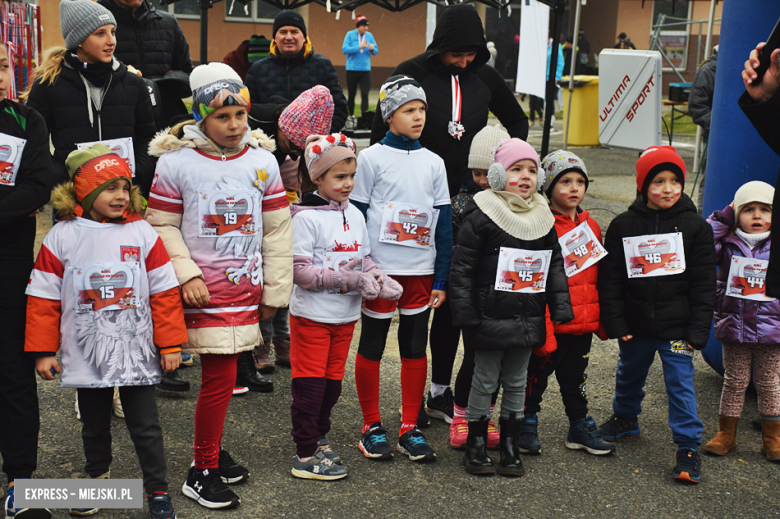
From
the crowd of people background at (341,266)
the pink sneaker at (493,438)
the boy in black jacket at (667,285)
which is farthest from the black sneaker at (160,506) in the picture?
the boy in black jacket at (667,285)

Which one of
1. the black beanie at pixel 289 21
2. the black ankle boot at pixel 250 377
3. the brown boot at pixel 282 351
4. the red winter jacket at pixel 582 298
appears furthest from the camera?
the black beanie at pixel 289 21

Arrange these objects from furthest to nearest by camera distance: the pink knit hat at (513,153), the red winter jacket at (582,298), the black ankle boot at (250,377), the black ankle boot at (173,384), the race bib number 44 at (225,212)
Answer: the black ankle boot at (250,377)
the black ankle boot at (173,384)
the red winter jacket at (582,298)
the pink knit hat at (513,153)
the race bib number 44 at (225,212)

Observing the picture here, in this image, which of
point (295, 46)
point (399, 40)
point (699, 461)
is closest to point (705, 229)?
Result: point (699, 461)

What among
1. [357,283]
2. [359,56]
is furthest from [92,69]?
[359,56]

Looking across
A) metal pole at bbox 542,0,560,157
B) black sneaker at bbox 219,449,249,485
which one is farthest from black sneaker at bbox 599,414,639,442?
metal pole at bbox 542,0,560,157

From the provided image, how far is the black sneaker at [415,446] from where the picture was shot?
3744 mm

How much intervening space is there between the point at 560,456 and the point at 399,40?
23604mm

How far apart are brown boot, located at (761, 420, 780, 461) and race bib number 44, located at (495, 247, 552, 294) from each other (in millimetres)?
1430

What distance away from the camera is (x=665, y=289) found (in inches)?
148

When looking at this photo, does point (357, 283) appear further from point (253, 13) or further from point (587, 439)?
point (253, 13)

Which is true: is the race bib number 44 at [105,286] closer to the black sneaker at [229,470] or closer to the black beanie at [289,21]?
the black sneaker at [229,470]

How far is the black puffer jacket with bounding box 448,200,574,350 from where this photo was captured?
353cm

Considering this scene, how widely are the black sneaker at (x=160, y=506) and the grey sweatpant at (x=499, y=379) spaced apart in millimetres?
1389

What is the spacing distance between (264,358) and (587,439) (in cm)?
199
